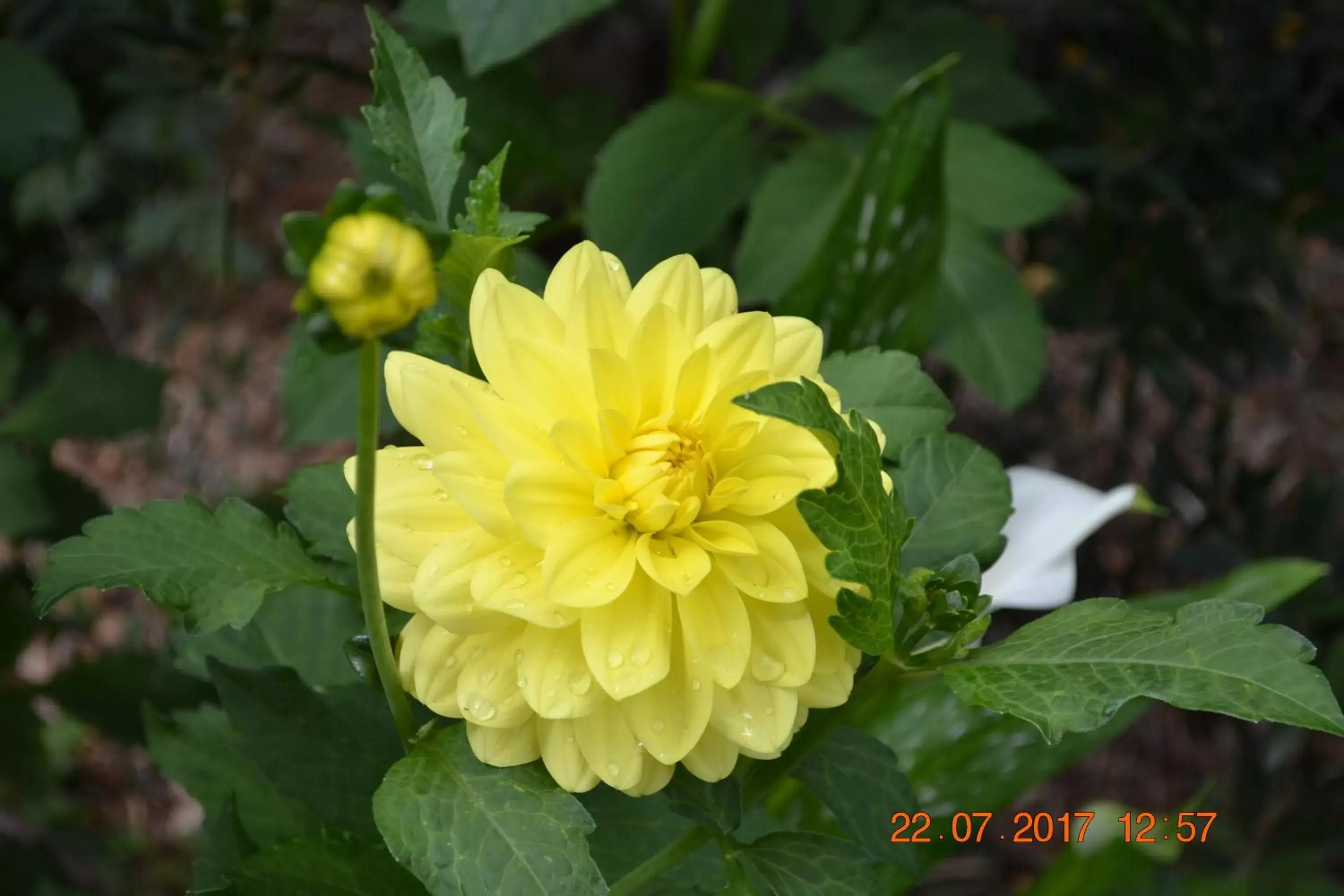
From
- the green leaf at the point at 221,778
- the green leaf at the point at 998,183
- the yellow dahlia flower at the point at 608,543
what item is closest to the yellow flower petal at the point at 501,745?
Result: the yellow dahlia flower at the point at 608,543

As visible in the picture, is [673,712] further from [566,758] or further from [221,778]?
[221,778]

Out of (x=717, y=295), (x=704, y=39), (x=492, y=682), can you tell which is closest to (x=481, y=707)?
(x=492, y=682)

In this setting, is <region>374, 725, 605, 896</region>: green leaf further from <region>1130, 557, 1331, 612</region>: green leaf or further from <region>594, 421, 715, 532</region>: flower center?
<region>1130, 557, 1331, 612</region>: green leaf

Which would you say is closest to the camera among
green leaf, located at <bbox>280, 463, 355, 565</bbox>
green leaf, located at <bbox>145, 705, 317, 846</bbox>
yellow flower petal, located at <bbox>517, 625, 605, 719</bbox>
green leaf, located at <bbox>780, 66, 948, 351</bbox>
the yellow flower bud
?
the yellow flower bud

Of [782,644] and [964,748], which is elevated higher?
→ [782,644]

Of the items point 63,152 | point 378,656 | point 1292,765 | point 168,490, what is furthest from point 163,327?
point 1292,765

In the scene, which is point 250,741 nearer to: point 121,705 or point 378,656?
point 378,656

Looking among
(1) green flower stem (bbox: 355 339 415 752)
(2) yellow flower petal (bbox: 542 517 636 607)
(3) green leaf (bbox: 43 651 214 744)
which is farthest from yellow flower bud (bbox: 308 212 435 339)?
(3) green leaf (bbox: 43 651 214 744)
